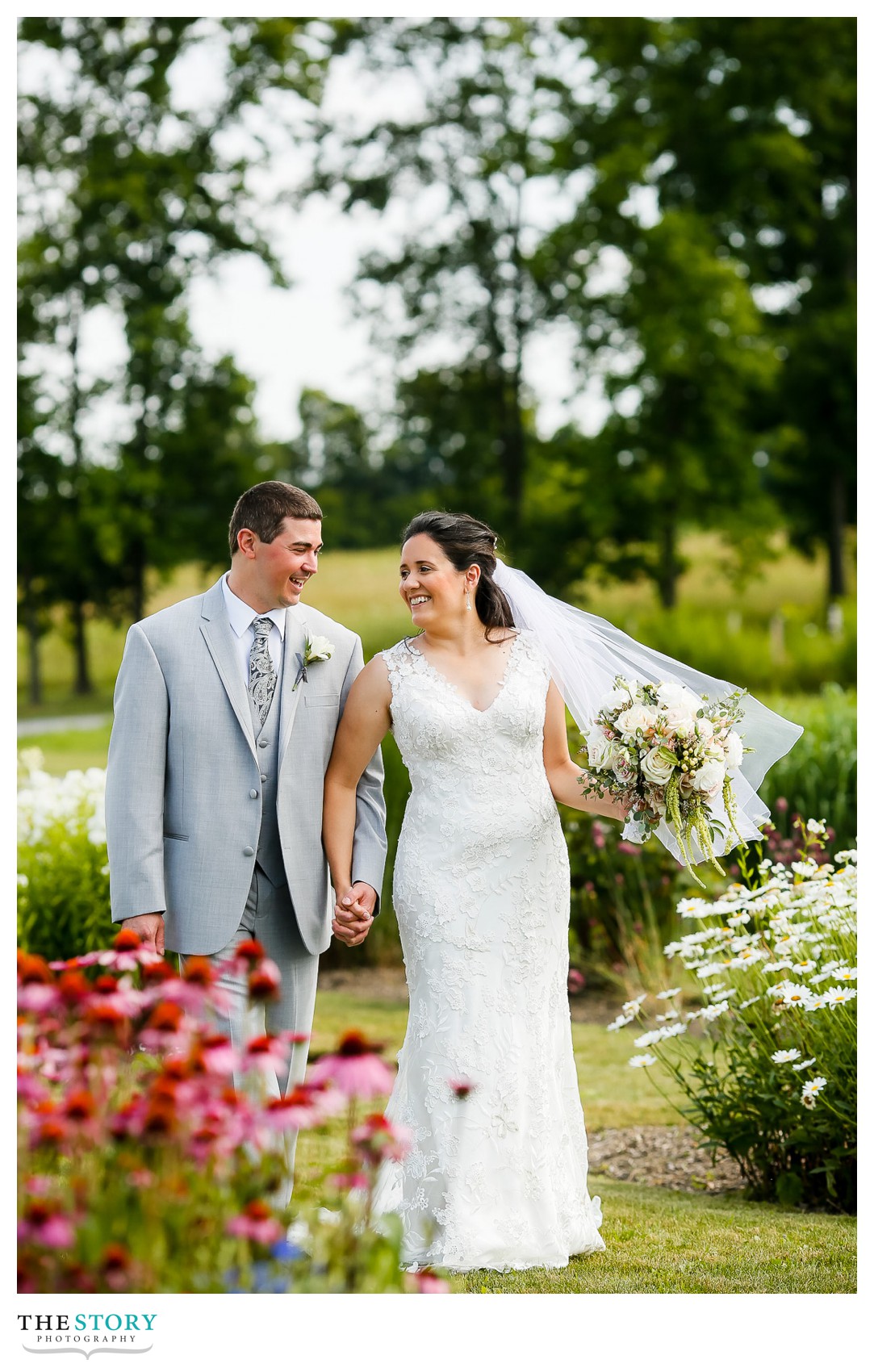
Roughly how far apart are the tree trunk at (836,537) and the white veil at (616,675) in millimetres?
19421

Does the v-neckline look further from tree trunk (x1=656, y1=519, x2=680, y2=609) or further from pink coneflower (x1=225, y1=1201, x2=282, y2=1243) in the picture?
tree trunk (x1=656, y1=519, x2=680, y2=609)

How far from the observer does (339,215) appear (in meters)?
22.7

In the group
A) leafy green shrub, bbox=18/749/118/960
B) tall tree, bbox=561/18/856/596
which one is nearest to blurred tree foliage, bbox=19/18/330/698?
tall tree, bbox=561/18/856/596

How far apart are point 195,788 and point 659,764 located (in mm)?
A: 1414

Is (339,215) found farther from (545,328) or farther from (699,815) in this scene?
(699,815)

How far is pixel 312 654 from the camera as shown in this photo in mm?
4199

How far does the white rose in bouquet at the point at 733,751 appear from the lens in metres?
4.16

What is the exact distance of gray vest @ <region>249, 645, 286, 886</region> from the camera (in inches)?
161

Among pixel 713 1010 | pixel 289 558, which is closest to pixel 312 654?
pixel 289 558

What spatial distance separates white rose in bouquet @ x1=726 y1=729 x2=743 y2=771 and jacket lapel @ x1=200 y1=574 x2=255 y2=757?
4.86ft
